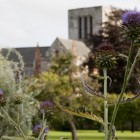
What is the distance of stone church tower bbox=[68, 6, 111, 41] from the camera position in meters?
112

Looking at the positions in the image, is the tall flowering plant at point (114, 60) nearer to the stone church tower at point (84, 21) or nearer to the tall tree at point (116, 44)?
the tall tree at point (116, 44)

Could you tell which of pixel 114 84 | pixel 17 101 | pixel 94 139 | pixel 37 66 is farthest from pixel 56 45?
pixel 17 101

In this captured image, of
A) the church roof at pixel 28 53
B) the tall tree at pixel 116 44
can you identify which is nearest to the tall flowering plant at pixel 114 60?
the tall tree at pixel 116 44

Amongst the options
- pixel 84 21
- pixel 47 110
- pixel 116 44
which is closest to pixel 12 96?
pixel 47 110

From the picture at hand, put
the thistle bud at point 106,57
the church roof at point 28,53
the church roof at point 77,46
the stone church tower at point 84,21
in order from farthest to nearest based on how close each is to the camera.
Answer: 1. the church roof at point 28,53
2. the stone church tower at point 84,21
3. the church roof at point 77,46
4. the thistle bud at point 106,57

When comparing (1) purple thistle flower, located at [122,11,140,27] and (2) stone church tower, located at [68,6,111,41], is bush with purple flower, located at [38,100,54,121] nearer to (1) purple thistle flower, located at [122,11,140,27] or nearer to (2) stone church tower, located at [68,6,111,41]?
(1) purple thistle flower, located at [122,11,140,27]

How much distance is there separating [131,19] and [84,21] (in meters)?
112

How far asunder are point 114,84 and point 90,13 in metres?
54.7

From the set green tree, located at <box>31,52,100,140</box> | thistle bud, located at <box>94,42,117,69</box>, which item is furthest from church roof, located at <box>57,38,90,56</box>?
thistle bud, located at <box>94,42,117,69</box>

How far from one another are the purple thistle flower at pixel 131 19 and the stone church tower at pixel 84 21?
352ft

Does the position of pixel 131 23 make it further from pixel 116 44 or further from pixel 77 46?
pixel 77 46

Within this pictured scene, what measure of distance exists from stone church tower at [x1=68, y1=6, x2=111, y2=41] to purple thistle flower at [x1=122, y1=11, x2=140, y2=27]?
10715cm

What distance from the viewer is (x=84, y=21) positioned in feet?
380

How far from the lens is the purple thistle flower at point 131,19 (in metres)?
3.93
